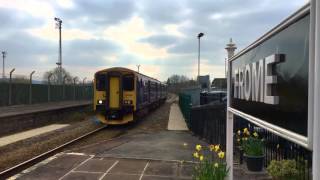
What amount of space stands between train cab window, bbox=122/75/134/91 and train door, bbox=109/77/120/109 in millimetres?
311

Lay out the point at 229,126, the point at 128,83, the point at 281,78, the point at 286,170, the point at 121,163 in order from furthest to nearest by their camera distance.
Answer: the point at 128,83 → the point at 121,163 → the point at 286,170 → the point at 229,126 → the point at 281,78

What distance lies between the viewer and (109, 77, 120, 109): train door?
77.0 feet

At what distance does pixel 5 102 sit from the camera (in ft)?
106

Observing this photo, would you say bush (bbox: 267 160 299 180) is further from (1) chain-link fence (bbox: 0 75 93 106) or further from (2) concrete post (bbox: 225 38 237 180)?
(1) chain-link fence (bbox: 0 75 93 106)

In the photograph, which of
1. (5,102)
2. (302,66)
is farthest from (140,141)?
(5,102)

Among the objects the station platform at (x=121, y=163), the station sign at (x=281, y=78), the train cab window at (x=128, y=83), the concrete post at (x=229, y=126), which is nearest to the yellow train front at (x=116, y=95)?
the train cab window at (x=128, y=83)

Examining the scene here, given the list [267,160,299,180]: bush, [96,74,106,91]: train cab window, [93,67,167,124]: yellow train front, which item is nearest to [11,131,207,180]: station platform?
[267,160,299,180]: bush

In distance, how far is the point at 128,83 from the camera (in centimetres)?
2361

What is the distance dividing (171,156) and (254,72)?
822 cm

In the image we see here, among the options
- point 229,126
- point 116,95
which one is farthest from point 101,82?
point 229,126

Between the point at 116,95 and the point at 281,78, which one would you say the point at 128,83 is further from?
the point at 281,78

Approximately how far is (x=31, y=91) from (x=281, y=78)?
116ft

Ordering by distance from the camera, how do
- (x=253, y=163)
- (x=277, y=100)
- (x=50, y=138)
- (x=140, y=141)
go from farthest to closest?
(x=50, y=138), (x=140, y=141), (x=253, y=163), (x=277, y=100)

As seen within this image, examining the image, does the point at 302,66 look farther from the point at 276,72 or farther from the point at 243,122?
the point at 243,122
